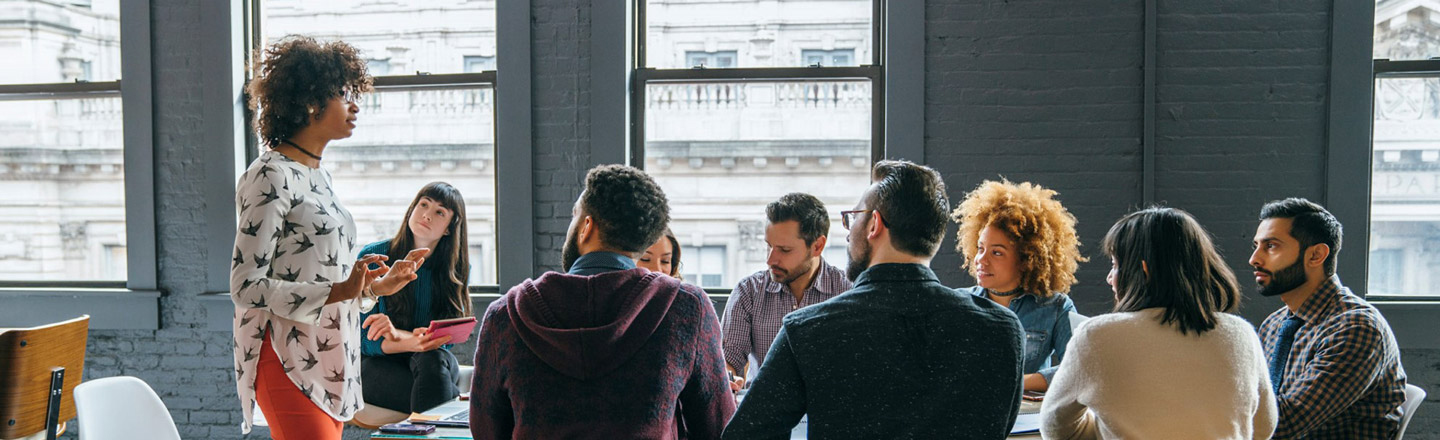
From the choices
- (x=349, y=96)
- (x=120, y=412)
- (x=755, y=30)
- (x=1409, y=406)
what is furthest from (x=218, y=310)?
(x=1409, y=406)

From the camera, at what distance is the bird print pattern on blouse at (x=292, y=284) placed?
6.69 ft

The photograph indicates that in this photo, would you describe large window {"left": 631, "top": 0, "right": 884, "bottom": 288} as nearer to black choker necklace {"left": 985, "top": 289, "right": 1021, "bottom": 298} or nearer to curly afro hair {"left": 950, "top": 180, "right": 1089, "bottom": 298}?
curly afro hair {"left": 950, "top": 180, "right": 1089, "bottom": 298}

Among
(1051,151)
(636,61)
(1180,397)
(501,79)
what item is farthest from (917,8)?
(1180,397)

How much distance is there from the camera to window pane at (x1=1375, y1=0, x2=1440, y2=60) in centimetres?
374

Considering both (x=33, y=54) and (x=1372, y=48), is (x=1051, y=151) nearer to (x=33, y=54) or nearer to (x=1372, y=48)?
(x=1372, y=48)

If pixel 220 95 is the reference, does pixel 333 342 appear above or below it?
below

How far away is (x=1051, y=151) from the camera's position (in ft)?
12.5

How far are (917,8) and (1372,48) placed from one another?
1851 millimetres

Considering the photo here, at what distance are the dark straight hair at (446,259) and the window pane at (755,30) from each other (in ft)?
4.10

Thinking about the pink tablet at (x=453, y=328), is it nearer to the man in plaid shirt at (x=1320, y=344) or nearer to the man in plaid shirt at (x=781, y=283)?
the man in plaid shirt at (x=781, y=283)

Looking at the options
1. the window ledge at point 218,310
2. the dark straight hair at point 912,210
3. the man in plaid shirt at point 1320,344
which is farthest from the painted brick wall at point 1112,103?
the dark straight hair at point 912,210

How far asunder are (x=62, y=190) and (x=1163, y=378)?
204 inches

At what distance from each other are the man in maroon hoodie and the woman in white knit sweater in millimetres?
825

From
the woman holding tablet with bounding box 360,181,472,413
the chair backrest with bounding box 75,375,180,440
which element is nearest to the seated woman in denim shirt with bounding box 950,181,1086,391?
the woman holding tablet with bounding box 360,181,472,413
